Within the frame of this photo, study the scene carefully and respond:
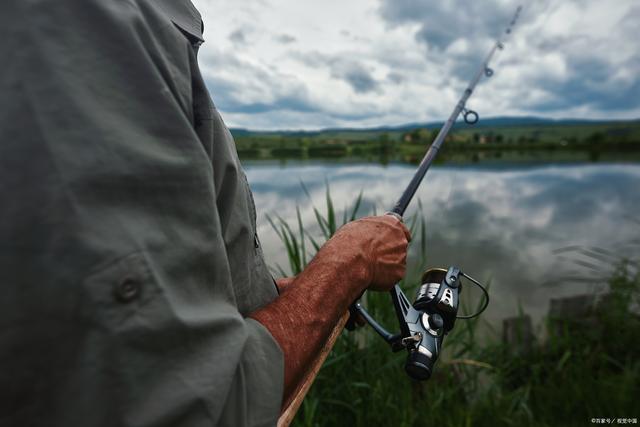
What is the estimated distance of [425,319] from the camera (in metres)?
1.37

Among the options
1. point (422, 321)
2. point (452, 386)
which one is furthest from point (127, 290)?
point (452, 386)

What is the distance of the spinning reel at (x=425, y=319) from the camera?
48.2 inches

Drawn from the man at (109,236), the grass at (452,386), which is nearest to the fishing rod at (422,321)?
the man at (109,236)

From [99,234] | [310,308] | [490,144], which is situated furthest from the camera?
[490,144]

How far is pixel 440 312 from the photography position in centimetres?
139

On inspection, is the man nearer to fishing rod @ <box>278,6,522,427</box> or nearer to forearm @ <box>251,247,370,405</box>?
forearm @ <box>251,247,370,405</box>

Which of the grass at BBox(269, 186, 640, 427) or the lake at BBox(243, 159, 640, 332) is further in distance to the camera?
the lake at BBox(243, 159, 640, 332)

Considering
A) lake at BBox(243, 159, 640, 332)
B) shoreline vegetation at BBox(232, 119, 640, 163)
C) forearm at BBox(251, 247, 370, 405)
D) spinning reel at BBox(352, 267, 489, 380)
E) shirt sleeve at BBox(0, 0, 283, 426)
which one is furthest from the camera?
shoreline vegetation at BBox(232, 119, 640, 163)

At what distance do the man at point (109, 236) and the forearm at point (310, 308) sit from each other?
136 millimetres

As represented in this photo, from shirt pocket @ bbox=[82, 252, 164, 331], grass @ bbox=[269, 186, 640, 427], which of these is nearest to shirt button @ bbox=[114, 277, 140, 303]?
shirt pocket @ bbox=[82, 252, 164, 331]

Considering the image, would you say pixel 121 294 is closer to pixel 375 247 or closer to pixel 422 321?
pixel 375 247

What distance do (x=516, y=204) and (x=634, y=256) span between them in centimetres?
1495

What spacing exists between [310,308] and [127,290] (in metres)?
0.50

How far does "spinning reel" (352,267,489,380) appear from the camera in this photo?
4.02 feet
